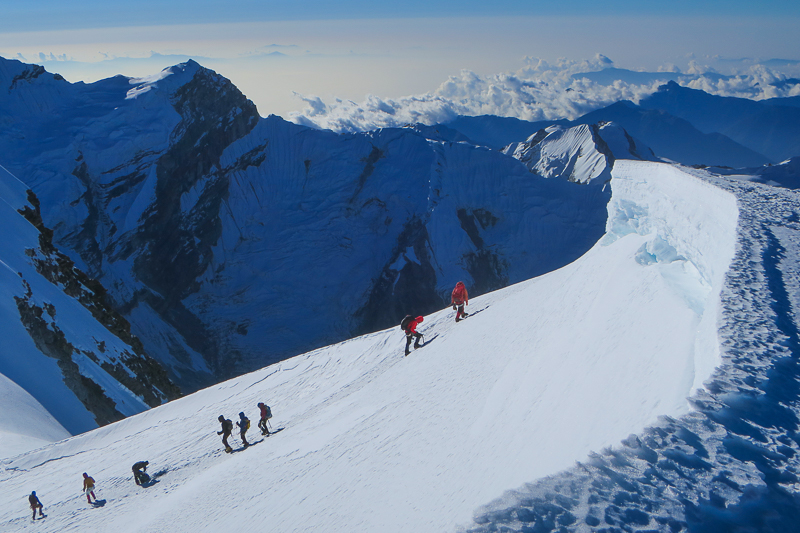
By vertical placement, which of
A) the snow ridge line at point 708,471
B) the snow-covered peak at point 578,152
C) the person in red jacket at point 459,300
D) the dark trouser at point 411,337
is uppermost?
the snow-covered peak at point 578,152

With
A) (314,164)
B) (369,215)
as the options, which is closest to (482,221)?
(369,215)

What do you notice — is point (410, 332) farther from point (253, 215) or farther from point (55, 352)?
point (253, 215)

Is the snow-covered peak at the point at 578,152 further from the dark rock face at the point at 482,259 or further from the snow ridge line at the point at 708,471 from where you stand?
the snow ridge line at the point at 708,471

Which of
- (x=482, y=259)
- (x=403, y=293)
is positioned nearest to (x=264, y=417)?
(x=403, y=293)

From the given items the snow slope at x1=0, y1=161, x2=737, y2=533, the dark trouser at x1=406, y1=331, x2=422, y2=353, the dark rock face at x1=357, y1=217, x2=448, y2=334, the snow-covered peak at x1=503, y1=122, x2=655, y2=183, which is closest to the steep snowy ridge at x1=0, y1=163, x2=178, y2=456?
the snow slope at x1=0, y1=161, x2=737, y2=533

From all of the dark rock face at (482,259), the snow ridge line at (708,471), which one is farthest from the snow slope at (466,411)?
the dark rock face at (482,259)

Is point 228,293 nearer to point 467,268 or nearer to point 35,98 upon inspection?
point 467,268
